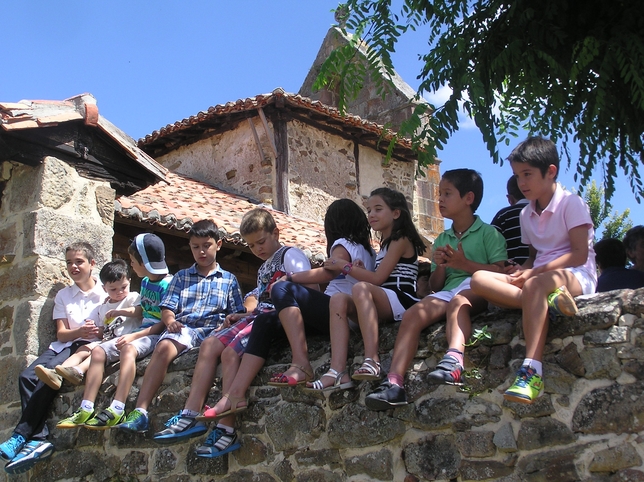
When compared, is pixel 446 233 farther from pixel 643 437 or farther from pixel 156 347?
pixel 156 347

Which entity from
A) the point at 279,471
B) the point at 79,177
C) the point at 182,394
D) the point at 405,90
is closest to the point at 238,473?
the point at 279,471

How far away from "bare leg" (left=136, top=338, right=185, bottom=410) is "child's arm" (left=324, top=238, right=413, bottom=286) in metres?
1.22

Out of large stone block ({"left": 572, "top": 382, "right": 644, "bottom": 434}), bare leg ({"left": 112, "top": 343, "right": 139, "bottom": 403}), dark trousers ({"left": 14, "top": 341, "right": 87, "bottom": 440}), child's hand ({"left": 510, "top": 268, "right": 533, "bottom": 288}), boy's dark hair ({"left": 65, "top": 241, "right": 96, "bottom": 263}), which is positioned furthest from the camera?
boy's dark hair ({"left": 65, "top": 241, "right": 96, "bottom": 263})

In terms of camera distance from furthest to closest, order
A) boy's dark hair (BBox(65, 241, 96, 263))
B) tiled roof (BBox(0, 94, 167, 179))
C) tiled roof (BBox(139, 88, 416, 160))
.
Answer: tiled roof (BBox(139, 88, 416, 160)), boy's dark hair (BBox(65, 241, 96, 263)), tiled roof (BBox(0, 94, 167, 179))

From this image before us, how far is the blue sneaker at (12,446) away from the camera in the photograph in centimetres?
484

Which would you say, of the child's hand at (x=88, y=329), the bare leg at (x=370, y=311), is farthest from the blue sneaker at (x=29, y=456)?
the bare leg at (x=370, y=311)

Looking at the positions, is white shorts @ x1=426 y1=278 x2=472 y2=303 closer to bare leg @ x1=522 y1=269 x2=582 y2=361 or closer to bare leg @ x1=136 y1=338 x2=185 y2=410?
bare leg @ x1=522 y1=269 x2=582 y2=361

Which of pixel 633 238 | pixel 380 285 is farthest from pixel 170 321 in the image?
pixel 633 238

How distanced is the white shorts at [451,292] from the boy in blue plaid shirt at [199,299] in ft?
5.41

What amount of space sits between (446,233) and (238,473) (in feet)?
5.66

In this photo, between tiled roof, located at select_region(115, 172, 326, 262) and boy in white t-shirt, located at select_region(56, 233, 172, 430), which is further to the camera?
tiled roof, located at select_region(115, 172, 326, 262)

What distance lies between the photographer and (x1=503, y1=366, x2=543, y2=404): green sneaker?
305 centimetres

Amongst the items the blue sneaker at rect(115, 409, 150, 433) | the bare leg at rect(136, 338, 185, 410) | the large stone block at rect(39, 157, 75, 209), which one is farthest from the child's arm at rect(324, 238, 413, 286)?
the large stone block at rect(39, 157, 75, 209)

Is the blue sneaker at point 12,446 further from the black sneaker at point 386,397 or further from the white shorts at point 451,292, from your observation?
the white shorts at point 451,292
